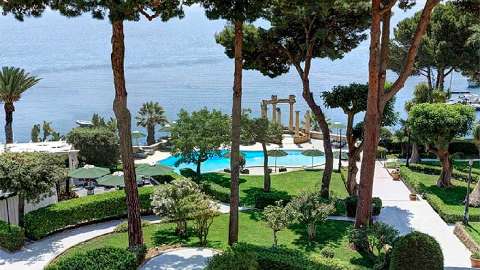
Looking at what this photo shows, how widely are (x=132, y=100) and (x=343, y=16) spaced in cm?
6380

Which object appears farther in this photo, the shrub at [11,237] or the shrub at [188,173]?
the shrub at [188,173]

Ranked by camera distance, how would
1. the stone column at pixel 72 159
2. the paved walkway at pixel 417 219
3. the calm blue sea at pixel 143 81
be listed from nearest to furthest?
1. the paved walkway at pixel 417 219
2. the stone column at pixel 72 159
3. the calm blue sea at pixel 143 81

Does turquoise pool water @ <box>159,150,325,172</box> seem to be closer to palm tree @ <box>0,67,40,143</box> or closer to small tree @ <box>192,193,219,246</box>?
palm tree @ <box>0,67,40,143</box>

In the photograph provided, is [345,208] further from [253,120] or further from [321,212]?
[253,120]

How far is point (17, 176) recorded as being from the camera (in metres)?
17.0

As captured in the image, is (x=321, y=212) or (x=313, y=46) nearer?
(x=321, y=212)

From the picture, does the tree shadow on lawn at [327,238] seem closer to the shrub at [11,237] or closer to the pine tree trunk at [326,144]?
the pine tree trunk at [326,144]

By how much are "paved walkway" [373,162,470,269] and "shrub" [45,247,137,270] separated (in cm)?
916

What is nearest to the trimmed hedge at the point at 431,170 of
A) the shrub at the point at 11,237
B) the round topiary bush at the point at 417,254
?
the round topiary bush at the point at 417,254

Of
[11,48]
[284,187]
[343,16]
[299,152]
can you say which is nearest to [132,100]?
[299,152]

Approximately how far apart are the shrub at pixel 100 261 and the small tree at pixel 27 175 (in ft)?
17.4

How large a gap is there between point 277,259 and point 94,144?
59.9 feet

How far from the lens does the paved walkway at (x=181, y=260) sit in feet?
47.2

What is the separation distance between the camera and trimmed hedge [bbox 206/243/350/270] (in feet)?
38.4
